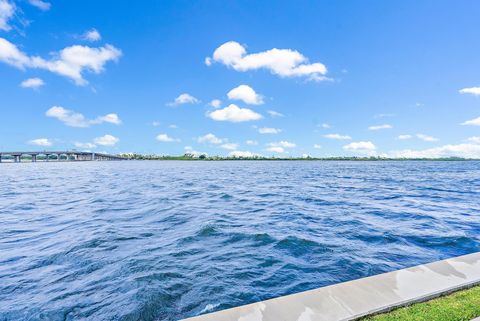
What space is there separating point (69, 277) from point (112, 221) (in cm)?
564

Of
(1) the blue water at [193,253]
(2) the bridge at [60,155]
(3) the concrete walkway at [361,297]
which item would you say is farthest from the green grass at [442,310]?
(2) the bridge at [60,155]

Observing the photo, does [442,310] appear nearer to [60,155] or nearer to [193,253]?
[193,253]

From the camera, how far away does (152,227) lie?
35.4 feet

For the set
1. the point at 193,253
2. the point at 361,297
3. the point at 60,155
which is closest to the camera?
the point at 361,297

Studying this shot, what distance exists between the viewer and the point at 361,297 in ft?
13.9

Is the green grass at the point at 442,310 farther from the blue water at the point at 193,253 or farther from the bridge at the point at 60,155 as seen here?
the bridge at the point at 60,155

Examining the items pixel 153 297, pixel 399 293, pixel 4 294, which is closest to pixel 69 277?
pixel 4 294

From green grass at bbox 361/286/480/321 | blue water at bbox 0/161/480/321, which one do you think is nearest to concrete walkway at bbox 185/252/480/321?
green grass at bbox 361/286/480/321

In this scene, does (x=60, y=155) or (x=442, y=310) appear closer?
(x=442, y=310)

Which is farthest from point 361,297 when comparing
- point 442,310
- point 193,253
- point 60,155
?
point 60,155

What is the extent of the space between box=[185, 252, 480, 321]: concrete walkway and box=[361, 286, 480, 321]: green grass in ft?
0.36

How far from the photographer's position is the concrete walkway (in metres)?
3.81

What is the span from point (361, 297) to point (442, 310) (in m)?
1.11

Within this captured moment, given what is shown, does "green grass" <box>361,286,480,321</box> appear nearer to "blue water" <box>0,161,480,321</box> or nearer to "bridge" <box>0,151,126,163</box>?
"blue water" <box>0,161,480,321</box>
